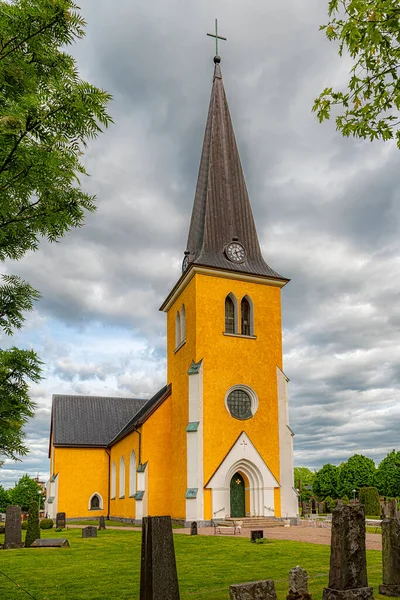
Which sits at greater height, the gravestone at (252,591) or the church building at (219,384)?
the church building at (219,384)

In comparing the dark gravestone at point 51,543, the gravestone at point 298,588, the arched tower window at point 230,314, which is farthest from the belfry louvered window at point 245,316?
the gravestone at point 298,588

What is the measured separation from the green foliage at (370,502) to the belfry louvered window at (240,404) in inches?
654

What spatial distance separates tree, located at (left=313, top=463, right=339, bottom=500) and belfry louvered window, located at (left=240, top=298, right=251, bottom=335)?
1321 inches

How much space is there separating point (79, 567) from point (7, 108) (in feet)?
35.1

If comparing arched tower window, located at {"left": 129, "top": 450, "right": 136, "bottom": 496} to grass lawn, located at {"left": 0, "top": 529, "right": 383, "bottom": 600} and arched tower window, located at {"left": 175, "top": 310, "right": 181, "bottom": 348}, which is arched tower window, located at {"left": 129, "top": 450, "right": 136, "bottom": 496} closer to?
arched tower window, located at {"left": 175, "top": 310, "right": 181, "bottom": 348}

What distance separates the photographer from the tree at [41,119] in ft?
24.6

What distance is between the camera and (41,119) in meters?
7.50

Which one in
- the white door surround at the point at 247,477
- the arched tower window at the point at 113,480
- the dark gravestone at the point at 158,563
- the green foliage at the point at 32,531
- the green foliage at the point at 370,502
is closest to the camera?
the dark gravestone at the point at 158,563

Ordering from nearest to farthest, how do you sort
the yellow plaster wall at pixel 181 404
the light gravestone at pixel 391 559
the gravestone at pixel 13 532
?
the light gravestone at pixel 391 559, the gravestone at pixel 13 532, the yellow plaster wall at pixel 181 404

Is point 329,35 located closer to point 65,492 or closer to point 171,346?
point 171,346

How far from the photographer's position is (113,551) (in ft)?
53.7

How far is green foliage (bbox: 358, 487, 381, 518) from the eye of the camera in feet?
126

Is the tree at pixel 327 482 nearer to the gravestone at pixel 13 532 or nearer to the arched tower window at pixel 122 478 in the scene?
the arched tower window at pixel 122 478

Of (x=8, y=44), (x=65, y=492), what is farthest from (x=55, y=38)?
(x=65, y=492)
